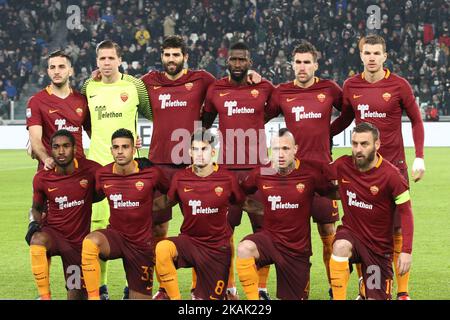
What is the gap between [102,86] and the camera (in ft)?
26.4

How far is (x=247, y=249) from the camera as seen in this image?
22.6 ft

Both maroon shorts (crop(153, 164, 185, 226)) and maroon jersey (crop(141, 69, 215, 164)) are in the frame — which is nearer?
maroon shorts (crop(153, 164, 185, 226))

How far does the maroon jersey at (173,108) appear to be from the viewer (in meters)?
8.02

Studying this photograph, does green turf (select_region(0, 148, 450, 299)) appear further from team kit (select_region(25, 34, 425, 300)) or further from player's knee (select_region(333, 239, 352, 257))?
player's knee (select_region(333, 239, 352, 257))

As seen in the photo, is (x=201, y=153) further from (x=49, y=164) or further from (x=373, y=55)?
(x=373, y=55)

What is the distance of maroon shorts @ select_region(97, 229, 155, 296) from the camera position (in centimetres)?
709

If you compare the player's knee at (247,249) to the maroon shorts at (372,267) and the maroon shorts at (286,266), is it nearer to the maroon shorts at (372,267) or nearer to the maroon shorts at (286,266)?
the maroon shorts at (286,266)

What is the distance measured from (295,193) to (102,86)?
2.10 metres

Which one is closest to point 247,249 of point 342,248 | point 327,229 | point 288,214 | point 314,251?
point 288,214

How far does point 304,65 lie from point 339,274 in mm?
1919

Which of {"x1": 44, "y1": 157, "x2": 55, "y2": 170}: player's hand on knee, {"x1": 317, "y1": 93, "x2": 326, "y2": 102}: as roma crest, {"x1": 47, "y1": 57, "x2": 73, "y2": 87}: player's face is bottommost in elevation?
{"x1": 44, "y1": 157, "x2": 55, "y2": 170}: player's hand on knee

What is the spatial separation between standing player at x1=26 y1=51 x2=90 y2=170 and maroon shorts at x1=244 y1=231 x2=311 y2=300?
1.90 m

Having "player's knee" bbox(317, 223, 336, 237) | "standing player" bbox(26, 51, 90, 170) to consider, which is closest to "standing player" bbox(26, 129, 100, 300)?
"standing player" bbox(26, 51, 90, 170)
